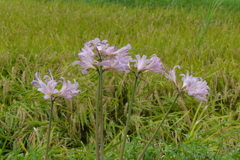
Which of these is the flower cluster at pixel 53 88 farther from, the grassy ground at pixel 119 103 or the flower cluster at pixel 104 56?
the grassy ground at pixel 119 103

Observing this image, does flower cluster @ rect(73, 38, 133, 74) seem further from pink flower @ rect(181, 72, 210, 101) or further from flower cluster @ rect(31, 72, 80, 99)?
pink flower @ rect(181, 72, 210, 101)

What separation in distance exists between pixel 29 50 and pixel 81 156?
5.37 feet

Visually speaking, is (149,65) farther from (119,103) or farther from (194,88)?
(119,103)

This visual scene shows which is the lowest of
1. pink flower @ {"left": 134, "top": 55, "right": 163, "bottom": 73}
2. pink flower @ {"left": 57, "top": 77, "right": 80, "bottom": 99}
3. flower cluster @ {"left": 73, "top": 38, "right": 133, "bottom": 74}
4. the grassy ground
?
the grassy ground

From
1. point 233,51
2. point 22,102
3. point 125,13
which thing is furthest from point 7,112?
point 125,13

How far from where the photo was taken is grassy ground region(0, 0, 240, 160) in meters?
1.83

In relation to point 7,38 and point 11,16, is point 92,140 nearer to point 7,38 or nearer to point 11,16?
point 7,38

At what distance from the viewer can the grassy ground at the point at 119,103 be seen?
1830mm

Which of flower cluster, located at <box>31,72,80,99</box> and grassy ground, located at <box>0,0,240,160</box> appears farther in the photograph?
grassy ground, located at <box>0,0,240,160</box>

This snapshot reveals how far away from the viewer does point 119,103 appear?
2.39m

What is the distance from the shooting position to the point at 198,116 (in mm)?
2217

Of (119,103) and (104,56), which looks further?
(119,103)

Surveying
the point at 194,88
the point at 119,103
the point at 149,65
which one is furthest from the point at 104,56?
the point at 119,103

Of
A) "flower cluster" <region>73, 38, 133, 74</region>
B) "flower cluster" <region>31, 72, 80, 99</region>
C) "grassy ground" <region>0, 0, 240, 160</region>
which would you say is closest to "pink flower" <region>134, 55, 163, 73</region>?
"flower cluster" <region>73, 38, 133, 74</region>
